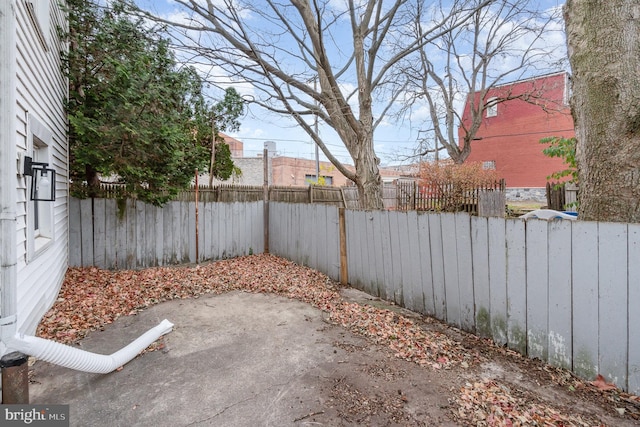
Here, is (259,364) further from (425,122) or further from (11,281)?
(425,122)

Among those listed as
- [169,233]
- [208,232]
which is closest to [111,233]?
[169,233]

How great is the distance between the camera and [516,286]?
2.92m

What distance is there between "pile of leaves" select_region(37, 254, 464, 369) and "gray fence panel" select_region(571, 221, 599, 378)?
0.86m

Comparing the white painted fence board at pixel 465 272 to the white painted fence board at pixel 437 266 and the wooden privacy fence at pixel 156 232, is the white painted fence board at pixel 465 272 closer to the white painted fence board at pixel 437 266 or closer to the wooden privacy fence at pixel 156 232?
the white painted fence board at pixel 437 266

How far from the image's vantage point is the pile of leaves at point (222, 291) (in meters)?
3.05

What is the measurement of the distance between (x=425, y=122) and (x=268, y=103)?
927 cm

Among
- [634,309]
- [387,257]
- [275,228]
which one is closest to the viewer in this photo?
[634,309]

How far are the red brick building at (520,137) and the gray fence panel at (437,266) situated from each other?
1535 centimetres

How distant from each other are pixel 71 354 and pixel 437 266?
349 cm

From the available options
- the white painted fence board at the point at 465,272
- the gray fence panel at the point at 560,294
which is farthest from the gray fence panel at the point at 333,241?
the gray fence panel at the point at 560,294

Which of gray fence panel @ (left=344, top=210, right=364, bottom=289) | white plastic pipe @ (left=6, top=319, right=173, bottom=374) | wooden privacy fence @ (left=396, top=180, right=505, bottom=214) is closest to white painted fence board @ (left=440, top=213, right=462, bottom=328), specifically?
gray fence panel @ (left=344, top=210, right=364, bottom=289)

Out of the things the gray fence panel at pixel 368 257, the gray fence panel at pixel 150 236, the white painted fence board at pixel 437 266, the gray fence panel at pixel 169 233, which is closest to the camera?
the white painted fence board at pixel 437 266

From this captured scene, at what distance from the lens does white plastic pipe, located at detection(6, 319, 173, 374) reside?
6.35 feet

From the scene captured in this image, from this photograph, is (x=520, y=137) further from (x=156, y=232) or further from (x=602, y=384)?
(x=156, y=232)
